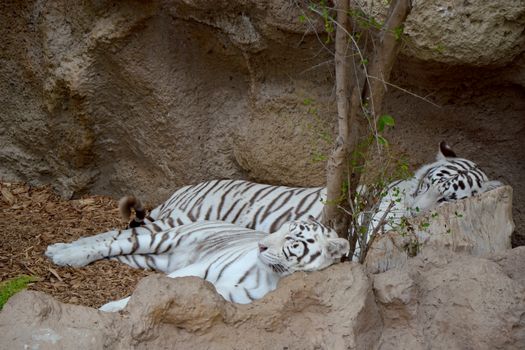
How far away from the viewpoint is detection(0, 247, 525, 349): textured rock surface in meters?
3.70

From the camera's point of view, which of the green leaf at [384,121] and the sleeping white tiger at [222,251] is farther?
the sleeping white tiger at [222,251]

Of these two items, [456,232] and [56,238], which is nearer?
[456,232]

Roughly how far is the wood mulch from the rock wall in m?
0.22

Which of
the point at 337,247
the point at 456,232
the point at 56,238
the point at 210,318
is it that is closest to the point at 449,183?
the point at 456,232

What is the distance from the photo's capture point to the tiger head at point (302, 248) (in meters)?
4.33

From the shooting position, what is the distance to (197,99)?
255 inches

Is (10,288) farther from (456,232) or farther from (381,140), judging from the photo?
(456,232)

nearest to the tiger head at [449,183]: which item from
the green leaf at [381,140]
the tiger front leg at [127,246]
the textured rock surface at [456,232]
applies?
the textured rock surface at [456,232]

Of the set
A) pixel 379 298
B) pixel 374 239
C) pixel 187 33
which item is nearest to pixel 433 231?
pixel 374 239

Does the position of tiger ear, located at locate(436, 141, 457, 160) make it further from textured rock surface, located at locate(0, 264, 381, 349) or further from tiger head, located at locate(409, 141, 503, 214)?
textured rock surface, located at locate(0, 264, 381, 349)

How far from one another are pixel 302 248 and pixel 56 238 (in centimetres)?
237

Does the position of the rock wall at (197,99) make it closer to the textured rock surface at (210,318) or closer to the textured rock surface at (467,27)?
the textured rock surface at (467,27)

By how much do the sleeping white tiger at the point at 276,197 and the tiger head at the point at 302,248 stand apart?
137 cm

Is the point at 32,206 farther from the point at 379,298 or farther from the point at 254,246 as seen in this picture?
the point at 379,298
